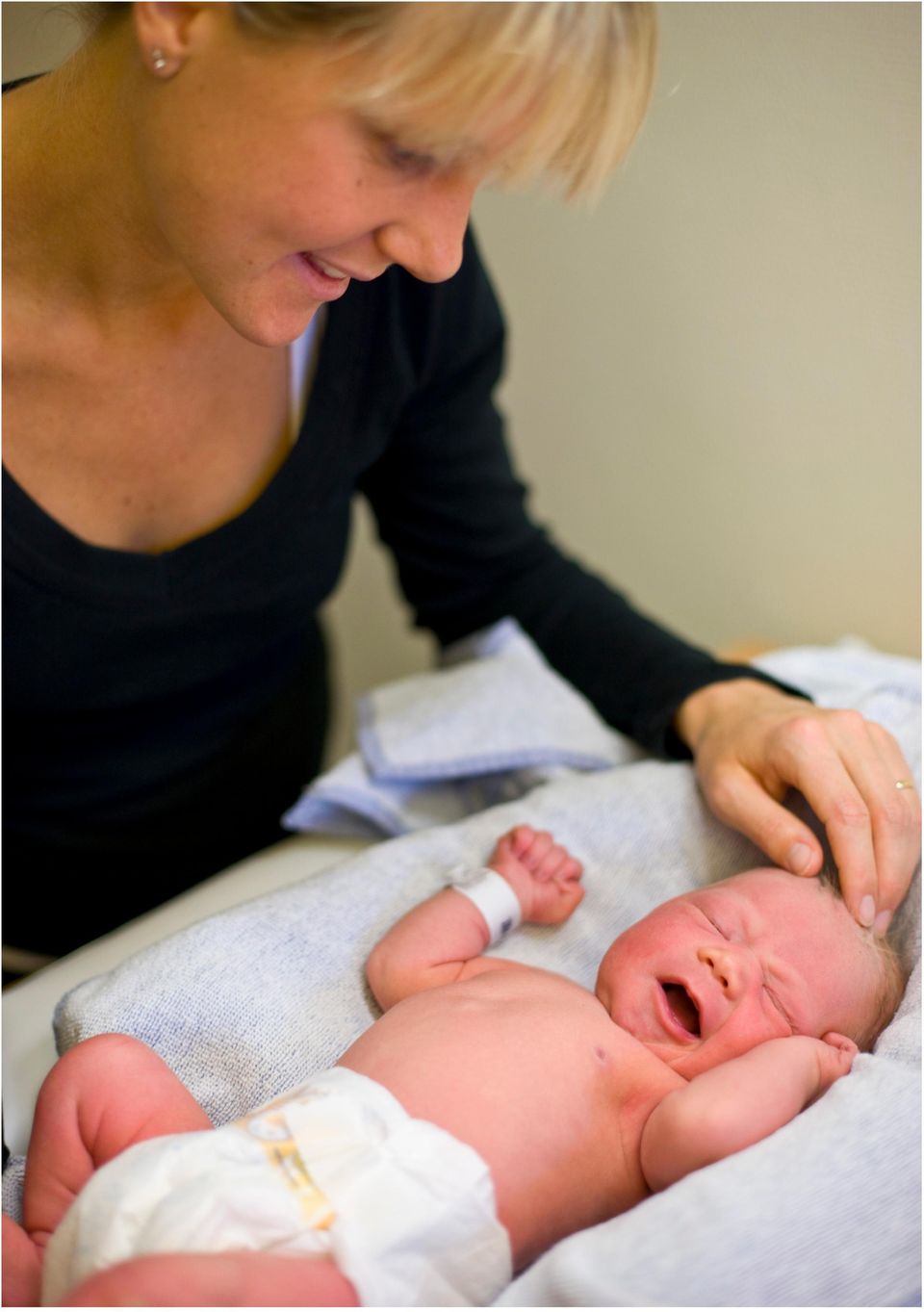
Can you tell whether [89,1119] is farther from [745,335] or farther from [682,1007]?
[745,335]

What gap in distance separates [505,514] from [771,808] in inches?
18.2

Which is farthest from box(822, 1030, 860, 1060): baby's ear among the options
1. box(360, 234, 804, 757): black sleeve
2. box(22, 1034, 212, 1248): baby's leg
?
box(22, 1034, 212, 1248): baby's leg

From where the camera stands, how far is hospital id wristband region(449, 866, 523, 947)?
3.25 feet

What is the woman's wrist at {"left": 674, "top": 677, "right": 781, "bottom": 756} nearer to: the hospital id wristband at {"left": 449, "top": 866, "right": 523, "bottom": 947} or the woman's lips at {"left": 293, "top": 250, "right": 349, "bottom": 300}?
the hospital id wristband at {"left": 449, "top": 866, "right": 523, "bottom": 947}

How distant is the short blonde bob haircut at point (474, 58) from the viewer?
65 centimetres

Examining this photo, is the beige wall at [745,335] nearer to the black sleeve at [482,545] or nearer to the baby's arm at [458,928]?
the black sleeve at [482,545]

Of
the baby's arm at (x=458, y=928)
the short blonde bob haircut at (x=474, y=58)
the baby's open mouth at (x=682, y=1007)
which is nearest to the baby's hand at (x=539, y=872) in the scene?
the baby's arm at (x=458, y=928)

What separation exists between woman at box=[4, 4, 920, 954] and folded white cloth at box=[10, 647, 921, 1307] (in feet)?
0.32

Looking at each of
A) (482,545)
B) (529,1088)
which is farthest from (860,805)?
(482,545)

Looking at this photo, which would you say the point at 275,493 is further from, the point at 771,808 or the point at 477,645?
the point at 771,808

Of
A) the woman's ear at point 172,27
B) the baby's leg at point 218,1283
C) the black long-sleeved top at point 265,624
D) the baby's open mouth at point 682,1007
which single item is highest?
the woman's ear at point 172,27

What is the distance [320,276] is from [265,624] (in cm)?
47

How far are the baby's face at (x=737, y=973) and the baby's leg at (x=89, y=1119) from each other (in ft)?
1.14

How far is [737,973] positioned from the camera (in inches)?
36.2
